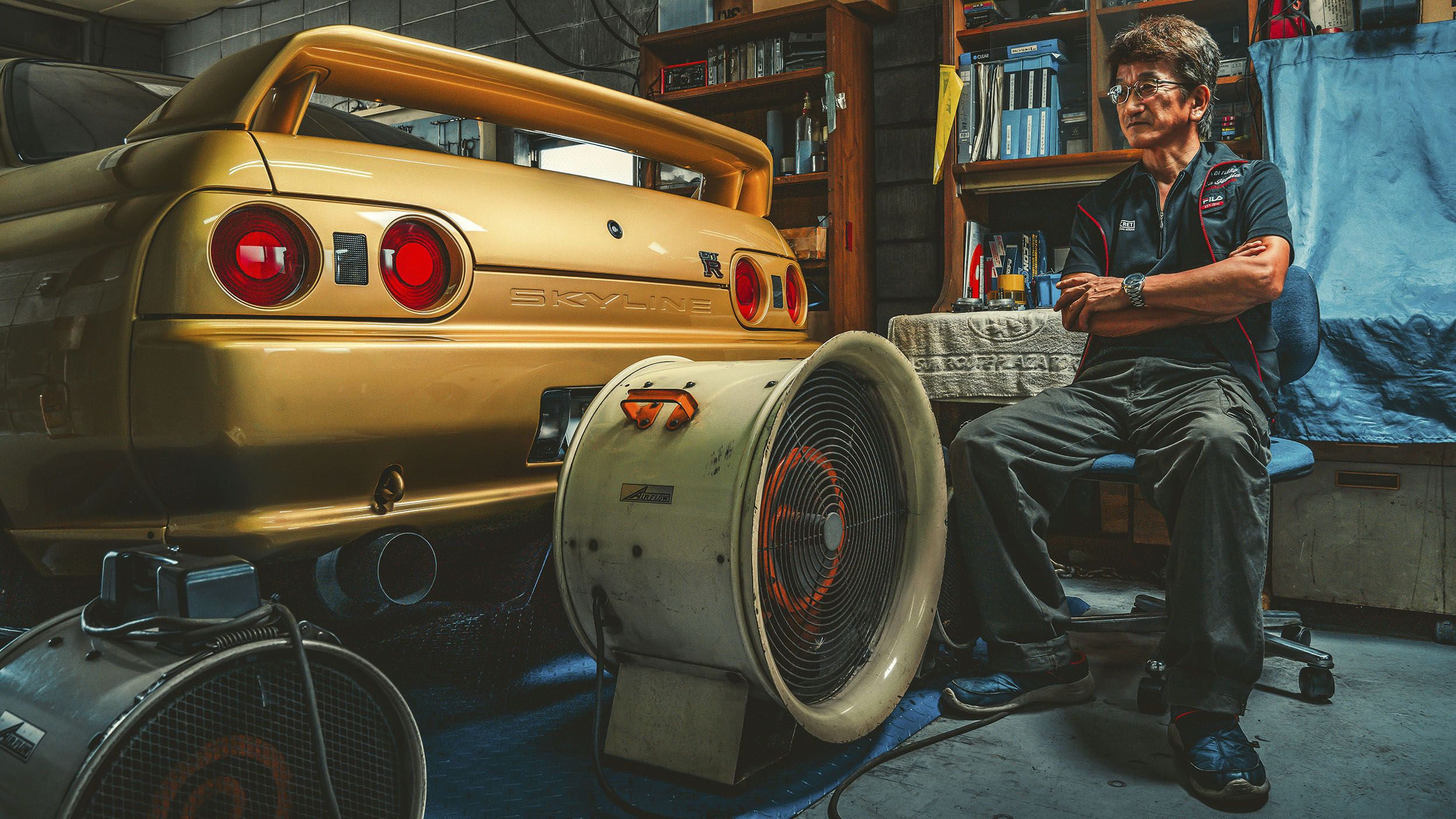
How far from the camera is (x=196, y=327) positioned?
1.11 m

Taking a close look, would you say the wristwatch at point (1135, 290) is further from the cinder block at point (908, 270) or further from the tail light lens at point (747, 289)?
the cinder block at point (908, 270)

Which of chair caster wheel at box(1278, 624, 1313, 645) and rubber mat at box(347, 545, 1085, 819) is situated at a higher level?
chair caster wheel at box(1278, 624, 1313, 645)

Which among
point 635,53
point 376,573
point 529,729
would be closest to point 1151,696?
point 529,729

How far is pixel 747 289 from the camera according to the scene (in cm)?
188

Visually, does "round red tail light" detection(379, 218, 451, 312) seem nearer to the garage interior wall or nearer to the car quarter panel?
the car quarter panel

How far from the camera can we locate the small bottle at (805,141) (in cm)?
371

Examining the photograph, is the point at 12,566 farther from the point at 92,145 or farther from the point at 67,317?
the point at 92,145

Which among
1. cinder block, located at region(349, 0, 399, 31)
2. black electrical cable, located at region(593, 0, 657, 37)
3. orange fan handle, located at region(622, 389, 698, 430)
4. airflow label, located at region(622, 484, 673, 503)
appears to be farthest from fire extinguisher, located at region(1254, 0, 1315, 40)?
cinder block, located at region(349, 0, 399, 31)

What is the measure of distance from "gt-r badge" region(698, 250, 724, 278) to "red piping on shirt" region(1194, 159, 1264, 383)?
3.18ft

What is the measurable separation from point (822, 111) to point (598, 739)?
3.10m

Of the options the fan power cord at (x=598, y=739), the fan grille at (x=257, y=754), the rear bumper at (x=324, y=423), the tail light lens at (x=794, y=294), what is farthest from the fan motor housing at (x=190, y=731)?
the tail light lens at (x=794, y=294)

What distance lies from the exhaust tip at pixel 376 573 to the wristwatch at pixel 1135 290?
54.1 inches

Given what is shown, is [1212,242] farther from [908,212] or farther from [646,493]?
[908,212]

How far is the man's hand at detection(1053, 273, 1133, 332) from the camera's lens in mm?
1805
